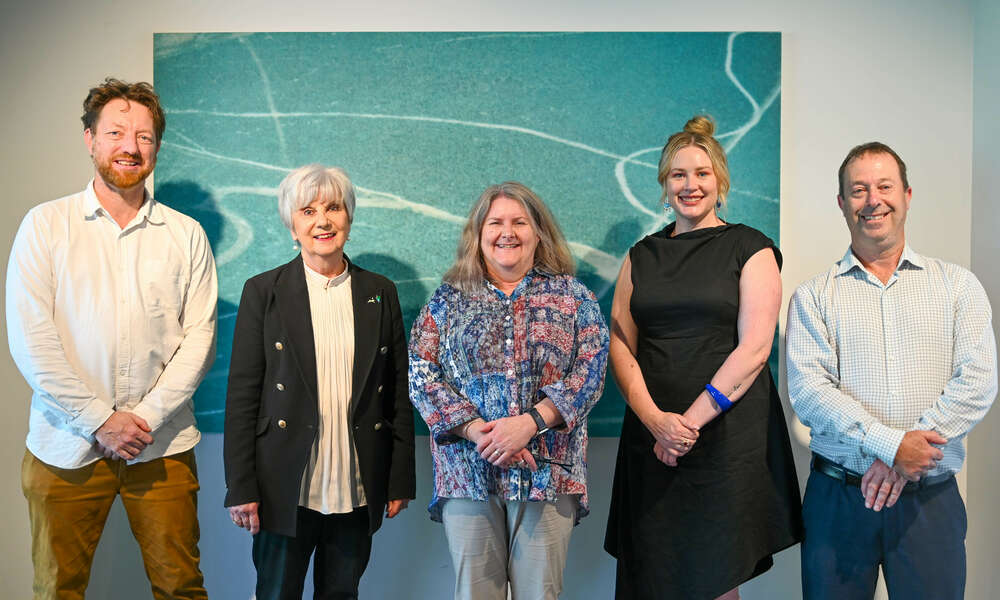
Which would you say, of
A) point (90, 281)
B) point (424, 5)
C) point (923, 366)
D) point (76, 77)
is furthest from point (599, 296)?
point (76, 77)

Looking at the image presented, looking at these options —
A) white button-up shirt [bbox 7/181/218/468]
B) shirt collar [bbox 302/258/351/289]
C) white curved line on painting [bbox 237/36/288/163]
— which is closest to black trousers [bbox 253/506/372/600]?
white button-up shirt [bbox 7/181/218/468]

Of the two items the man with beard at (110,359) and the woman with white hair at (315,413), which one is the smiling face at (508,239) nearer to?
the woman with white hair at (315,413)

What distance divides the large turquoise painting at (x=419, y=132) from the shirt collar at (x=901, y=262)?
0.69 metres

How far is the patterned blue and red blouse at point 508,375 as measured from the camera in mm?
2045

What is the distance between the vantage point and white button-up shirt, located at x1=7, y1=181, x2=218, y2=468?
2133 millimetres

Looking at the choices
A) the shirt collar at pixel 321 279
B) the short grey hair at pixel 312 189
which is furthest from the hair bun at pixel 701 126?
the shirt collar at pixel 321 279

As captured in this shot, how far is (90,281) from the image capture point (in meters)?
2.21

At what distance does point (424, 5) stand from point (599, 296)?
1.39 m

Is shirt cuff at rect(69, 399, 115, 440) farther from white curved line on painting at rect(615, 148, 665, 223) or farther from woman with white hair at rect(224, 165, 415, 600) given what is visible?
white curved line on painting at rect(615, 148, 665, 223)

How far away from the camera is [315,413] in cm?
215

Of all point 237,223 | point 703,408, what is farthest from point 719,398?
point 237,223

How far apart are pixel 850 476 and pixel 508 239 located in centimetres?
121

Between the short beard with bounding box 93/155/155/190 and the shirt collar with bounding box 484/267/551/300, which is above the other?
the short beard with bounding box 93/155/155/190

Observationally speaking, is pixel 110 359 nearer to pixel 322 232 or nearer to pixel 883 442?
pixel 322 232
